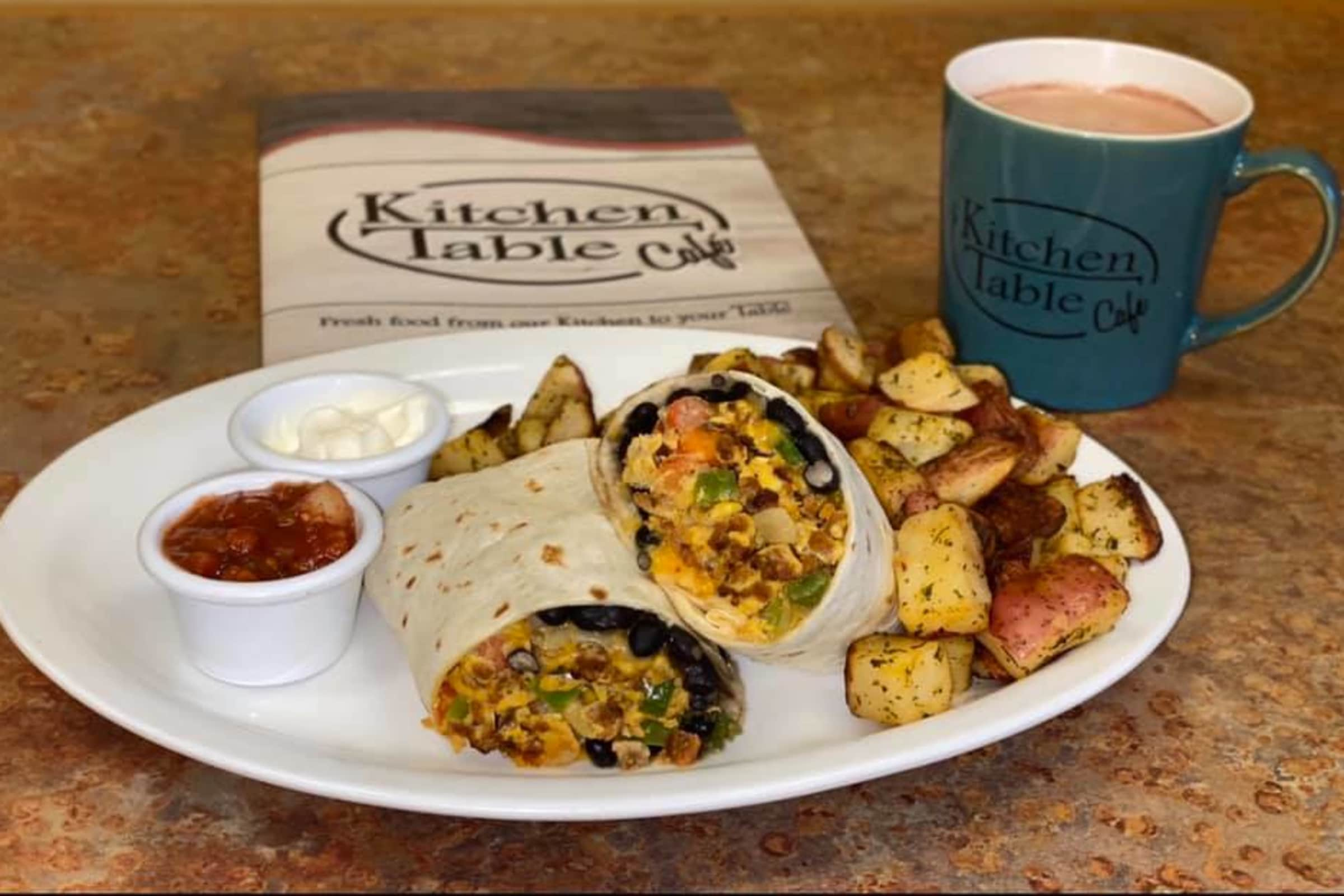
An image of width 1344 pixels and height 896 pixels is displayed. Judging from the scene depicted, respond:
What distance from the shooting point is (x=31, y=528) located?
1350 millimetres

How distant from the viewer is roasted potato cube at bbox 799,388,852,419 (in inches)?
58.9

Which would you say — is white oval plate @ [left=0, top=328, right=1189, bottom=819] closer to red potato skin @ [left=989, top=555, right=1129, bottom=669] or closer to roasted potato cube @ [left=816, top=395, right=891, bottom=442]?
red potato skin @ [left=989, top=555, right=1129, bottom=669]

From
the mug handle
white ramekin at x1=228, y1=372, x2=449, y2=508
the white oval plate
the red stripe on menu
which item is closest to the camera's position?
the white oval plate

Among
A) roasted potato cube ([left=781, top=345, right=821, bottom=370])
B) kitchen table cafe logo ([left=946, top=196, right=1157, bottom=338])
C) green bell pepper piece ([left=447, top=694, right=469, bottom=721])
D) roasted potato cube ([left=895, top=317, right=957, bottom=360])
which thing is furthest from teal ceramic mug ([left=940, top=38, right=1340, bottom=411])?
green bell pepper piece ([left=447, top=694, right=469, bottom=721])

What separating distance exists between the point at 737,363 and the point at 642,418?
0.14 metres

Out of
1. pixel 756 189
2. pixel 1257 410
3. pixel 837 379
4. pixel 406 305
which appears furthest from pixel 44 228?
pixel 1257 410

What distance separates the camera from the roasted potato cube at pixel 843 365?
1.52 metres

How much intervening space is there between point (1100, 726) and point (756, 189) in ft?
3.64

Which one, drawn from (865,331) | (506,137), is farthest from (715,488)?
(506,137)

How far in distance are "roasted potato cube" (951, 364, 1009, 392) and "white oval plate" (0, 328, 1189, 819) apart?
0.10 meters

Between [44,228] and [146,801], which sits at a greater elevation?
[146,801]

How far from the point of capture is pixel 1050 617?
1225 millimetres

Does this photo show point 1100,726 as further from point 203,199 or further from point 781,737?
point 203,199

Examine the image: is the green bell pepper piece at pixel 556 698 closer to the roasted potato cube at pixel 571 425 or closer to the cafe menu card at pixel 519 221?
the roasted potato cube at pixel 571 425
